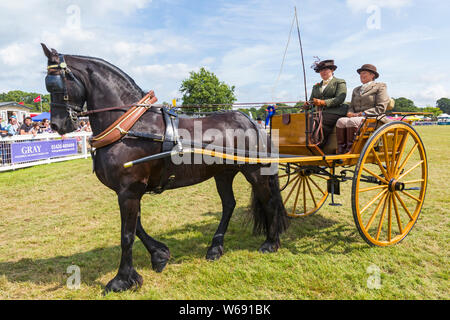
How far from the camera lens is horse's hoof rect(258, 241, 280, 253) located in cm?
408

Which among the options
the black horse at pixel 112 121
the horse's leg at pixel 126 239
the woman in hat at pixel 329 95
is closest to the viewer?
the black horse at pixel 112 121

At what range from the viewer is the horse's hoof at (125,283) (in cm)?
315

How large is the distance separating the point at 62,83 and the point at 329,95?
3531 mm

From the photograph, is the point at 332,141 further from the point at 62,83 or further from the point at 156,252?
the point at 62,83

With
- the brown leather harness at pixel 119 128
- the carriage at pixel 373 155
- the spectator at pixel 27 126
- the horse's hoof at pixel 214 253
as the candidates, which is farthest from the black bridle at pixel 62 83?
the spectator at pixel 27 126

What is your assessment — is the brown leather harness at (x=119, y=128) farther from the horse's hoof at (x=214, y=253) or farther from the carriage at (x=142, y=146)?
the horse's hoof at (x=214, y=253)

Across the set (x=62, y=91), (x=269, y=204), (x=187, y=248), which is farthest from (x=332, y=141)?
(x=62, y=91)

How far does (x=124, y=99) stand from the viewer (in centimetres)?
325

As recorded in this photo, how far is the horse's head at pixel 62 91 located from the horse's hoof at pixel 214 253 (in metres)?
2.33

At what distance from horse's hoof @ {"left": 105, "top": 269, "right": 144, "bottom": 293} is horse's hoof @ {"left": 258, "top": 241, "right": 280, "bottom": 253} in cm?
169

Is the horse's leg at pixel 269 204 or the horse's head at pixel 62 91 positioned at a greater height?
the horse's head at pixel 62 91

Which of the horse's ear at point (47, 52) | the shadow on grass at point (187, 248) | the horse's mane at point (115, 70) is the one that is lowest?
the shadow on grass at point (187, 248)

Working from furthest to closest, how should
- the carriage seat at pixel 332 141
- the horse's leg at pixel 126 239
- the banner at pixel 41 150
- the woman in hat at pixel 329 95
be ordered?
the banner at pixel 41 150 → the carriage seat at pixel 332 141 → the woman in hat at pixel 329 95 → the horse's leg at pixel 126 239
